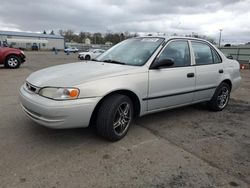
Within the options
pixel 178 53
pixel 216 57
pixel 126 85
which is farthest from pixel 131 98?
pixel 216 57

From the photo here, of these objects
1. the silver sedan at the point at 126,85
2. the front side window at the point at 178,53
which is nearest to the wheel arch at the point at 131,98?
the silver sedan at the point at 126,85

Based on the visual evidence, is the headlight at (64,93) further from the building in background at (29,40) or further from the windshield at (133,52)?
the building in background at (29,40)

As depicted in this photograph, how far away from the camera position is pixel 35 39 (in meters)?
75.0

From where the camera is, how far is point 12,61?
1267cm

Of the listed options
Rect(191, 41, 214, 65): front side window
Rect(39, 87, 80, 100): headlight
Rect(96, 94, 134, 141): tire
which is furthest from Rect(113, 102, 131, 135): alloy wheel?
Rect(191, 41, 214, 65): front side window

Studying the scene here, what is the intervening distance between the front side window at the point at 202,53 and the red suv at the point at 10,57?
10.7m

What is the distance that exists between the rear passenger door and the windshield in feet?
3.10

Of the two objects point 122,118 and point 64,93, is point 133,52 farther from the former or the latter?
point 64,93

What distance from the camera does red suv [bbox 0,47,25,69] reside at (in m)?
12.2

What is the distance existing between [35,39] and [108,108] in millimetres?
79099

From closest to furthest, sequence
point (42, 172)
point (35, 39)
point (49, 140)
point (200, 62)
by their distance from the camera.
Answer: point (42, 172)
point (49, 140)
point (200, 62)
point (35, 39)

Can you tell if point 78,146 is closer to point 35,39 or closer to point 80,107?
point 80,107

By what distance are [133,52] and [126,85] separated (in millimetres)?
999

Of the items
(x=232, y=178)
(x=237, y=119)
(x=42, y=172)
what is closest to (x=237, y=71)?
(x=237, y=119)
